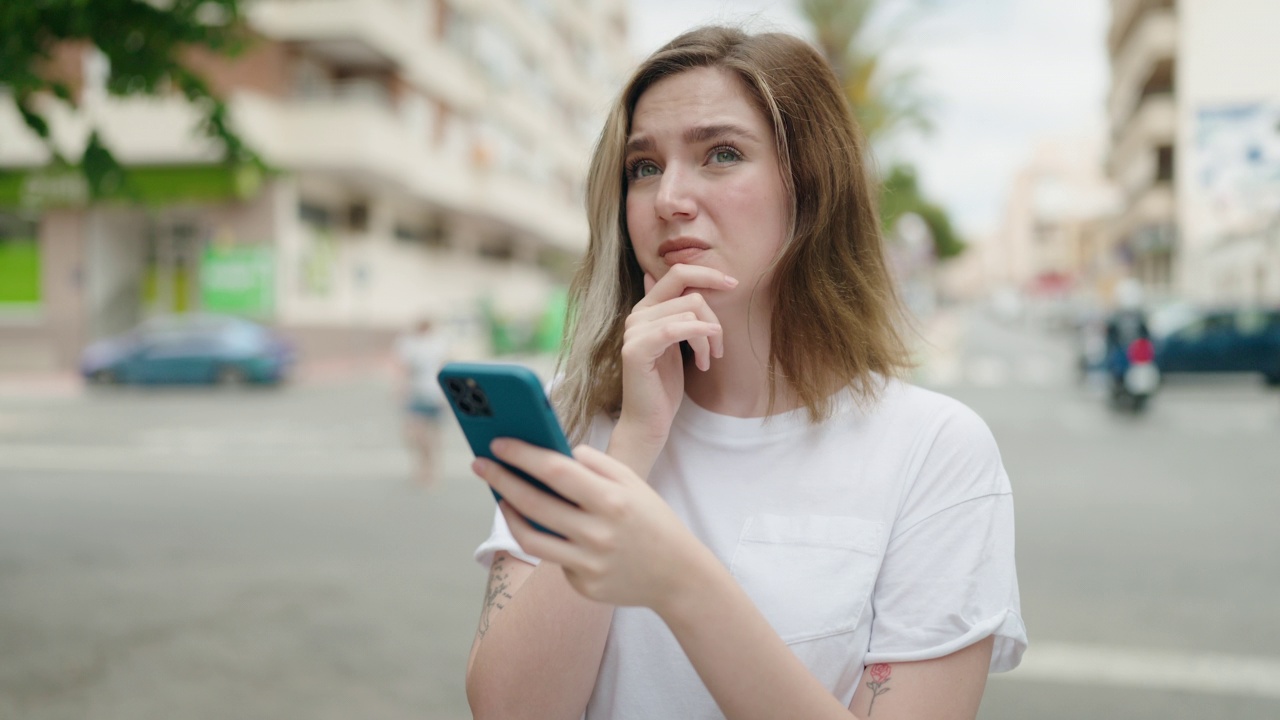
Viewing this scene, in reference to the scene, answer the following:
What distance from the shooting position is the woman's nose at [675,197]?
60.3 inches

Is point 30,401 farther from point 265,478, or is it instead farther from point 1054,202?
point 1054,202

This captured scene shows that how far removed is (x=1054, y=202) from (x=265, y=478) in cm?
8974

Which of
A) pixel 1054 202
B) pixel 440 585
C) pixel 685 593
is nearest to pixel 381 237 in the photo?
pixel 440 585

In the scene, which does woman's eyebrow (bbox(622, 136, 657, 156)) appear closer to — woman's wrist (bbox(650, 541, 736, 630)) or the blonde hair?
the blonde hair

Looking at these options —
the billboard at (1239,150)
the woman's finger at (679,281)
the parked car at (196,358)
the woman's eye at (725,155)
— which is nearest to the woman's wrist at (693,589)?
the woman's finger at (679,281)

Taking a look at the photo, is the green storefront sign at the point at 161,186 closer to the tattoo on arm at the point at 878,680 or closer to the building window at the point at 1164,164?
the tattoo on arm at the point at 878,680

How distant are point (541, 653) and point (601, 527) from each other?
0.47 metres

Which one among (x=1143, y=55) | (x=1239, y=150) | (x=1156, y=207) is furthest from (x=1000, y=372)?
(x=1143, y=55)

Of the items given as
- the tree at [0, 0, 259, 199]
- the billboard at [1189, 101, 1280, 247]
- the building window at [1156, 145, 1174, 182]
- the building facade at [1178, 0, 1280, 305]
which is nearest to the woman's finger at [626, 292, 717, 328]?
the tree at [0, 0, 259, 199]

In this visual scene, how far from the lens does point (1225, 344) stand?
20.1 m

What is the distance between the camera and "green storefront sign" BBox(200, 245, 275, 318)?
25.0 m

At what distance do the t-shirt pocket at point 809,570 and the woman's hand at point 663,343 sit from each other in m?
0.22

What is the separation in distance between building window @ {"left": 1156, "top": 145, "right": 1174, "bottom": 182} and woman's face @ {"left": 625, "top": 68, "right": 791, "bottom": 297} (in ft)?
147

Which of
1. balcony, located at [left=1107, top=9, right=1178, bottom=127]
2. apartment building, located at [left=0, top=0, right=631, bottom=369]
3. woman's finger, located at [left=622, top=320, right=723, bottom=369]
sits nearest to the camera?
woman's finger, located at [left=622, top=320, right=723, bottom=369]
